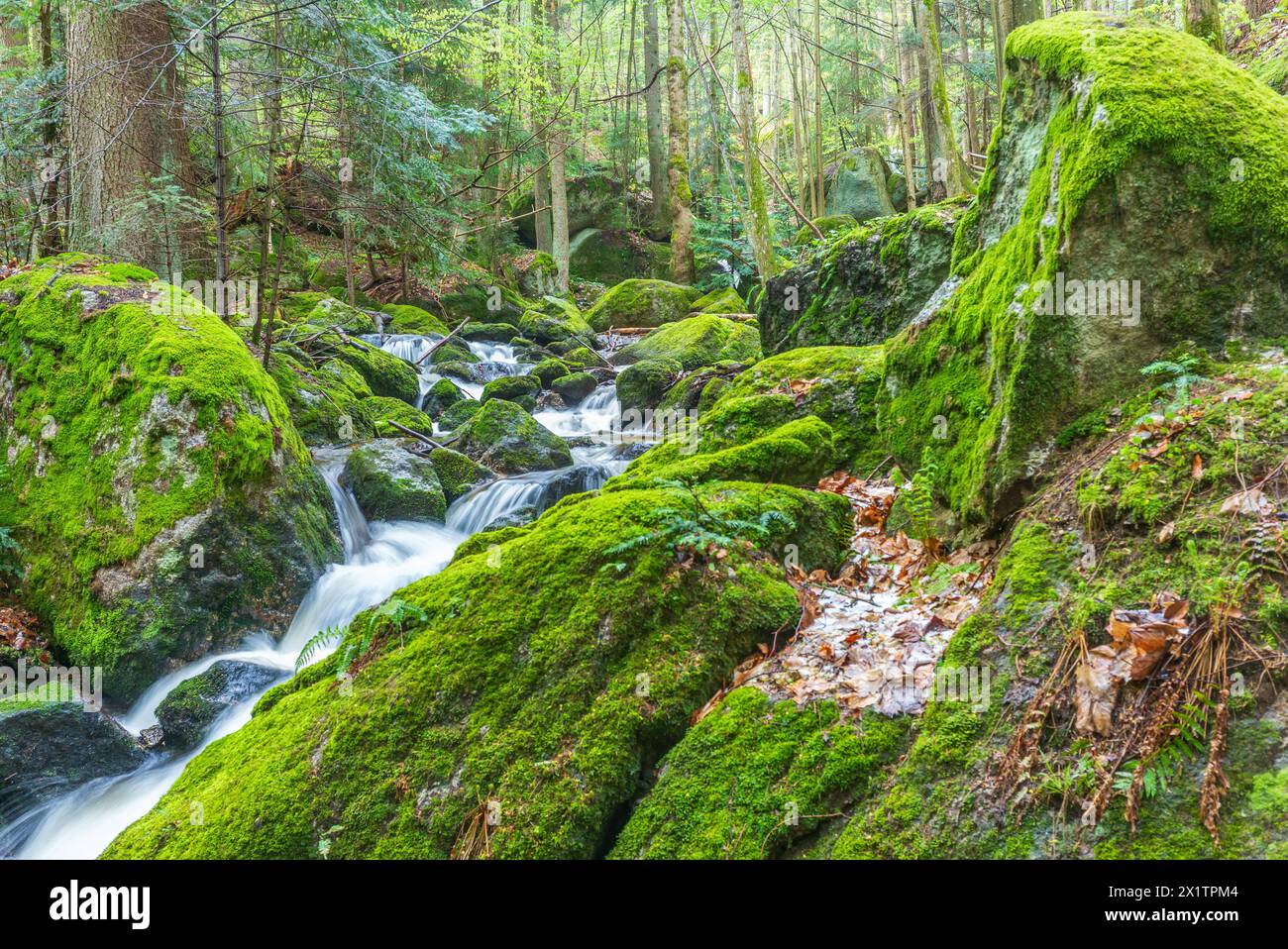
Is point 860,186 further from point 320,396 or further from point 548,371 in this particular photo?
point 320,396

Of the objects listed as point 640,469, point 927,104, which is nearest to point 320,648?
point 640,469

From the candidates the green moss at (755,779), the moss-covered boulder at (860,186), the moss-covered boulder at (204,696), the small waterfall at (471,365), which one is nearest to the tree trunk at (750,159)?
the small waterfall at (471,365)

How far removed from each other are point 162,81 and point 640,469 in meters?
8.92

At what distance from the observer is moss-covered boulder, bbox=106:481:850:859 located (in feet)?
10.4

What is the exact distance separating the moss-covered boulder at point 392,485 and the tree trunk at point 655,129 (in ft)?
63.9

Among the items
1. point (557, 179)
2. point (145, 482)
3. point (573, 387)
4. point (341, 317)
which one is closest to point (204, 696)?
point (145, 482)

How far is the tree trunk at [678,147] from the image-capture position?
730 inches

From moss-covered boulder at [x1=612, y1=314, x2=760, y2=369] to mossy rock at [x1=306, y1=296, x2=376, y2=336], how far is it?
19.9ft

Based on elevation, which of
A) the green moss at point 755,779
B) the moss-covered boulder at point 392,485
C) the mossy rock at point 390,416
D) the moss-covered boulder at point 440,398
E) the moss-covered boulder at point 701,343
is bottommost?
the green moss at point 755,779

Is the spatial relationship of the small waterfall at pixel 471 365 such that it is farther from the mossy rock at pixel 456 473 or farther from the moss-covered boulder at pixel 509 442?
the mossy rock at pixel 456 473

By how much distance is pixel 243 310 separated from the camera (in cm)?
1150

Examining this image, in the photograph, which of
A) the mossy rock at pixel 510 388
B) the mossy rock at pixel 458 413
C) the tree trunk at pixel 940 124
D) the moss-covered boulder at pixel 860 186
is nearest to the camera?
the tree trunk at pixel 940 124

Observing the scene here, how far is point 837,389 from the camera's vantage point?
679cm
